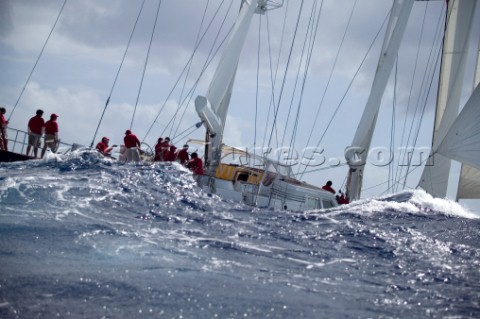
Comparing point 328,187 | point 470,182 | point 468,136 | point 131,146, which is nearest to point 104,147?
point 131,146

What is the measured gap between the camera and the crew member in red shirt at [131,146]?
18.1 metres

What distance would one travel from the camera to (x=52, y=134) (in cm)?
1844

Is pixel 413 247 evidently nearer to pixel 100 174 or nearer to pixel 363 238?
pixel 363 238

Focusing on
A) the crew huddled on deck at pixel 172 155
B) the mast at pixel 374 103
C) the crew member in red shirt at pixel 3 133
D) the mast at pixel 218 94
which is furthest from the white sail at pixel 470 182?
the crew member in red shirt at pixel 3 133

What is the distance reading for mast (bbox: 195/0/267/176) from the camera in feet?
60.4

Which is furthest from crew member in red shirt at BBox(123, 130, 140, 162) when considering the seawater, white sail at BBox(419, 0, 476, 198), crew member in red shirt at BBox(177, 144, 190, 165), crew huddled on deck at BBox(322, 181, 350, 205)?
white sail at BBox(419, 0, 476, 198)

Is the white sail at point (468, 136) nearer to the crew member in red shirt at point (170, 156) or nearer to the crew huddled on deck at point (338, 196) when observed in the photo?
the crew huddled on deck at point (338, 196)

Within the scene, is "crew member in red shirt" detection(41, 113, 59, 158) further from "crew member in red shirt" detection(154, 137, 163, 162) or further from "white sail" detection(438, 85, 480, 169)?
"white sail" detection(438, 85, 480, 169)

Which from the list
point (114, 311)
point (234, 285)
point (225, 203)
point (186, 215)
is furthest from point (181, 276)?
point (225, 203)

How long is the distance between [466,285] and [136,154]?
1233 cm

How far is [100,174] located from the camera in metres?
15.2

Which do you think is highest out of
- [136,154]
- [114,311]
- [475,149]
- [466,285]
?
[475,149]

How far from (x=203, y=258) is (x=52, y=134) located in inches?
467

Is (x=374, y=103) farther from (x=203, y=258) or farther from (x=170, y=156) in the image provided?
(x=203, y=258)
